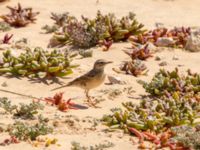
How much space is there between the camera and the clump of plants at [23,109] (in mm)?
10008

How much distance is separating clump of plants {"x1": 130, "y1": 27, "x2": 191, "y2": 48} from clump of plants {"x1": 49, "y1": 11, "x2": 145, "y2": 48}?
258 millimetres

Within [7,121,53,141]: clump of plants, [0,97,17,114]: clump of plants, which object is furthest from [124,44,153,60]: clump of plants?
[7,121,53,141]: clump of plants

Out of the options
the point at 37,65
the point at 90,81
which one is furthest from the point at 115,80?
the point at 37,65

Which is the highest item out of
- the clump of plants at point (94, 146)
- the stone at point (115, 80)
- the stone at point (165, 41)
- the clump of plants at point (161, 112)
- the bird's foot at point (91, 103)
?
the stone at point (165, 41)

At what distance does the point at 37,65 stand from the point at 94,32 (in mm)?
2707

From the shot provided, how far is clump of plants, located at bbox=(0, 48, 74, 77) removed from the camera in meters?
12.2

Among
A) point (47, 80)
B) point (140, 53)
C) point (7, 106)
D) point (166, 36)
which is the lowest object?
point (47, 80)

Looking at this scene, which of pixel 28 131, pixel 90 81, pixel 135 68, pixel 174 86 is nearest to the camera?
pixel 28 131

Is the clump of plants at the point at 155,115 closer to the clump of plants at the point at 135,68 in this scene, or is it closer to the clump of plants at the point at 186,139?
the clump of plants at the point at 186,139

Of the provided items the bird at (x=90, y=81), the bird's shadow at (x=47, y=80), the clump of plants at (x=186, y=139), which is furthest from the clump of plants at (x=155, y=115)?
the bird's shadow at (x=47, y=80)

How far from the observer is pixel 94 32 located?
14508 millimetres

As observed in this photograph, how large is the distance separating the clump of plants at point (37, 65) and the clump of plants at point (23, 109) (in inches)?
73.5

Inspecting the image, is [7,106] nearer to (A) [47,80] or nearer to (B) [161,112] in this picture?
(A) [47,80]

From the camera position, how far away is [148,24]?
16969 mm
